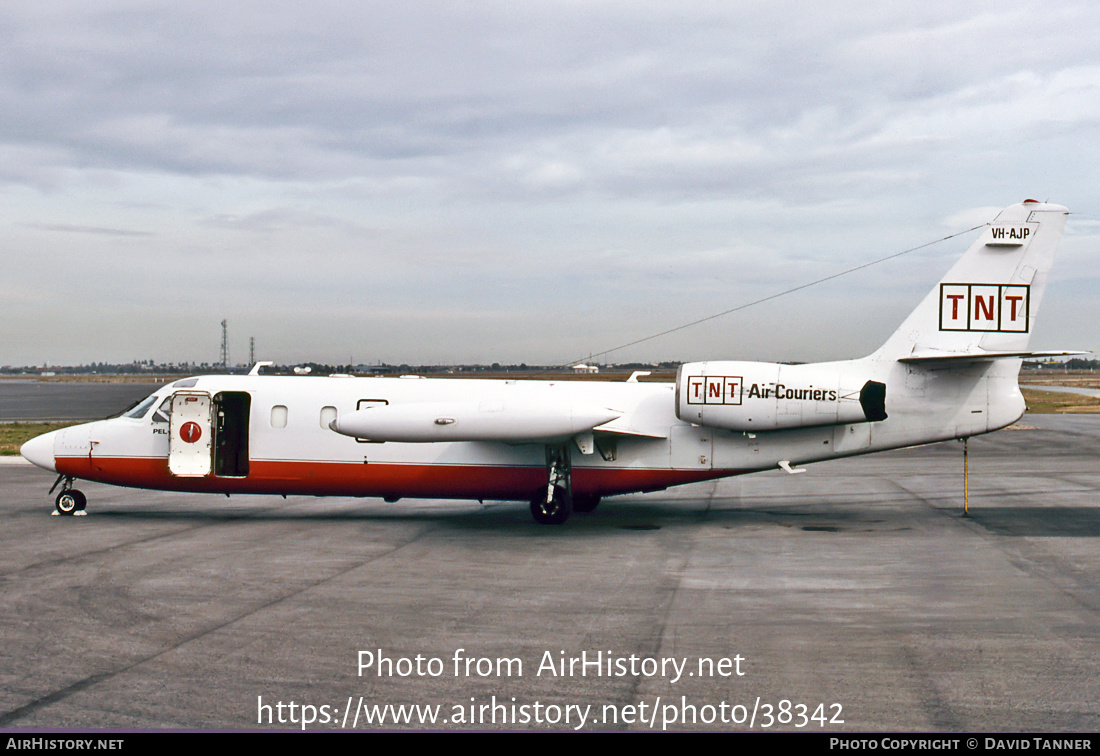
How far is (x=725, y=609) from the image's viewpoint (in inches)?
417

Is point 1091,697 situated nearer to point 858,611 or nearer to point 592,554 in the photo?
point 858,611

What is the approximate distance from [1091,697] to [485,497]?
37.5ft

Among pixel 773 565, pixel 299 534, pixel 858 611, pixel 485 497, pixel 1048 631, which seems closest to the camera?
pixel 1048 631

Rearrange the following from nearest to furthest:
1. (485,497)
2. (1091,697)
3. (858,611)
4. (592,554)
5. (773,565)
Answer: (1091,697) < (858,611) < (773,565) < (592,554) < (485,497)

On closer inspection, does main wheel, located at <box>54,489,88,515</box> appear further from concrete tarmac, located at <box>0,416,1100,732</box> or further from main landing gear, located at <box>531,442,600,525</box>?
main landing gear, located at <box>531,442,600,525</box>

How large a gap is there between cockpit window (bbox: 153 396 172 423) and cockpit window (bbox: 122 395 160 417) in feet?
0.87

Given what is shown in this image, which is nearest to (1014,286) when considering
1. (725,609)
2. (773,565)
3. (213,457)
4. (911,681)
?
(773,565)

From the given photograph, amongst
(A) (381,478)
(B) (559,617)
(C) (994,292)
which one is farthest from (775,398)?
(A) (381,478)

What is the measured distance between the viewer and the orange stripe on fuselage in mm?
17078

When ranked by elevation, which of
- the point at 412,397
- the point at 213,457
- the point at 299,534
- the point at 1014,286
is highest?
the point at 1014,286

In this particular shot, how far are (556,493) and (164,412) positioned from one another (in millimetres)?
8203

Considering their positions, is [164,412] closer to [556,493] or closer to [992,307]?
[556,493]

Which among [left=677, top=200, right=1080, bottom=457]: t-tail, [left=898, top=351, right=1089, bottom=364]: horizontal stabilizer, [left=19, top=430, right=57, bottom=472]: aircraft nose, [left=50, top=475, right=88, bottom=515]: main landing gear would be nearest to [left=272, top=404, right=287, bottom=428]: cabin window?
[left=50, top=475, right=88, bottom=515]: main landing gear

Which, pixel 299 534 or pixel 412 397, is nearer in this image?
pixel 299 534
